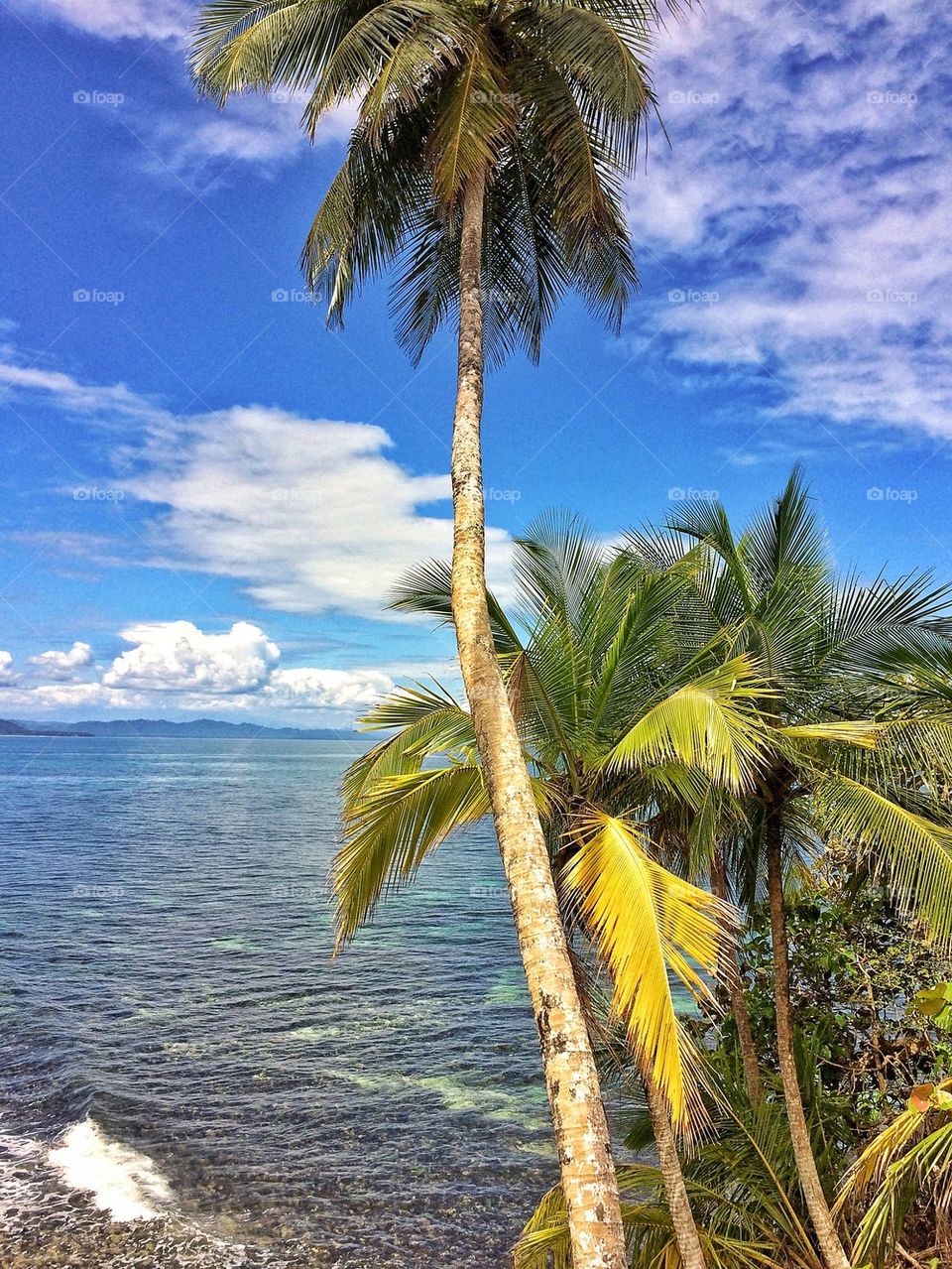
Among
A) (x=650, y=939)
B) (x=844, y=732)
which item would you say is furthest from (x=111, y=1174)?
(x=844, y=732)

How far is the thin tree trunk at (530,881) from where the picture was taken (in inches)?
193

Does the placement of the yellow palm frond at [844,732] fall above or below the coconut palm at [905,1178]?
above

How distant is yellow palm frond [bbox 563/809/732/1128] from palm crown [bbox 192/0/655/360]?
6039 millimetres

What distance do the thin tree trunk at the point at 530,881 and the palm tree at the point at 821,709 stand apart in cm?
201

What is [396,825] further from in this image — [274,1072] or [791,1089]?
[274,1072]

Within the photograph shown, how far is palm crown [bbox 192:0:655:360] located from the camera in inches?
300

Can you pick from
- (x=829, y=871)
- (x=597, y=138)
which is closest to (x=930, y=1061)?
(x=829, y=871)

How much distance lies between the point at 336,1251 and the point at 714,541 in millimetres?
10124

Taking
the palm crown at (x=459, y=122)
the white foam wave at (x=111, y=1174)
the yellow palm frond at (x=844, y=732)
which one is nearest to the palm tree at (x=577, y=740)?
the yellow palm frond at (x=844, y=732)

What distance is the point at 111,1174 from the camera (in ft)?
40.3

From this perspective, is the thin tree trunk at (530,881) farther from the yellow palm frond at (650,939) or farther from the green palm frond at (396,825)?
the green palm frond at (396,825)

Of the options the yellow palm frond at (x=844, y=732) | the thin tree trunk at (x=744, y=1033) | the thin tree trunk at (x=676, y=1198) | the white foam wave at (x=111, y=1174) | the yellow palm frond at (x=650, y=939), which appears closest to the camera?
the yellow palm frond at (x=650, y=939)

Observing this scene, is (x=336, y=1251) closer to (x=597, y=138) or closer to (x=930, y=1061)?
(x=930, y=1061)

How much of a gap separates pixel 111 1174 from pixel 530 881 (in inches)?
423
